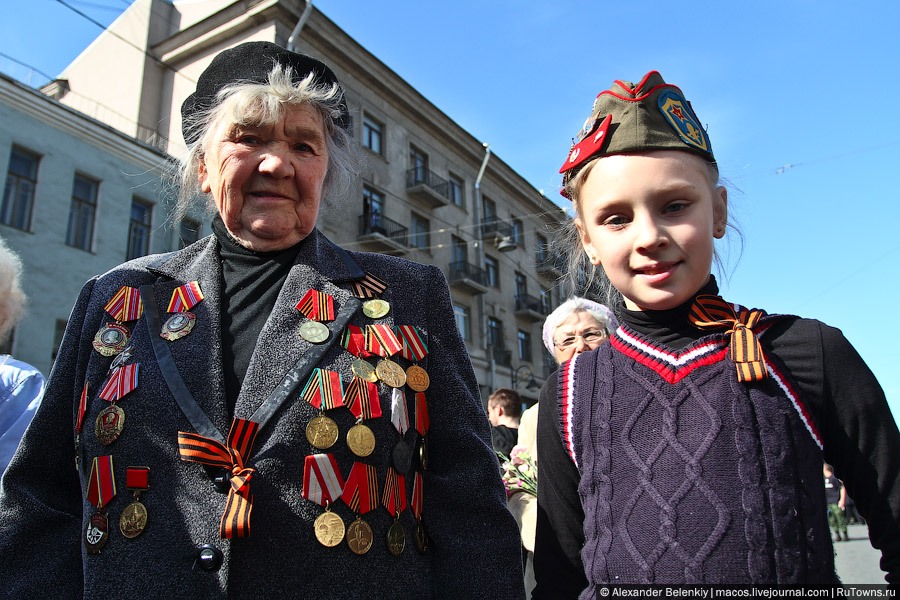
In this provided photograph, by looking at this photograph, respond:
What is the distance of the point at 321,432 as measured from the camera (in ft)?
4.93

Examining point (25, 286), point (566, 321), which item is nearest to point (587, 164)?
point (566, 321)

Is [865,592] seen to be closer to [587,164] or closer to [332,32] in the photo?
[587,164]

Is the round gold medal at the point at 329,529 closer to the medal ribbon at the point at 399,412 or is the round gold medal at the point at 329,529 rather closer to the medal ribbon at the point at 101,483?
the medal ribbon at the point at 399,412

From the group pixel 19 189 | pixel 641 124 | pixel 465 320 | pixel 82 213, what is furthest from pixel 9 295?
pixel 465 320

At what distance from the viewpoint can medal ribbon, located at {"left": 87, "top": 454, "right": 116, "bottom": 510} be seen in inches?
58.2

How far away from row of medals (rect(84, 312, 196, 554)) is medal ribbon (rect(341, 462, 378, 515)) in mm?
430

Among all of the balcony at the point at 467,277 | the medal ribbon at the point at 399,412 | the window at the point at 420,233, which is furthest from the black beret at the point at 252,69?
the balcony at the point at 467,277

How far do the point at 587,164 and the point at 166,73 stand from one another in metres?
18.3

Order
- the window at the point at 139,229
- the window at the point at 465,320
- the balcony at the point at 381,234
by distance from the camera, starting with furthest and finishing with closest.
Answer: the window at the point at 465,320
the balcony at the point at 381,234
the window at the point at 139,229

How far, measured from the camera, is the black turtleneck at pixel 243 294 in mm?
1632

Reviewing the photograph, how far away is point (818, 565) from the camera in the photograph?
122 cm

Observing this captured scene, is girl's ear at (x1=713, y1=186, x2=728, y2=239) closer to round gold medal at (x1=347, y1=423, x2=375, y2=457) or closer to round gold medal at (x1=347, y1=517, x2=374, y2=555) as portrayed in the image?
round gold medal at (x1=347, y1=423, x2=375, y2=457)

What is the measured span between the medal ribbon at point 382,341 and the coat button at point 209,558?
1.82ft

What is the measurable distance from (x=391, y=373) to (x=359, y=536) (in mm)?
375
